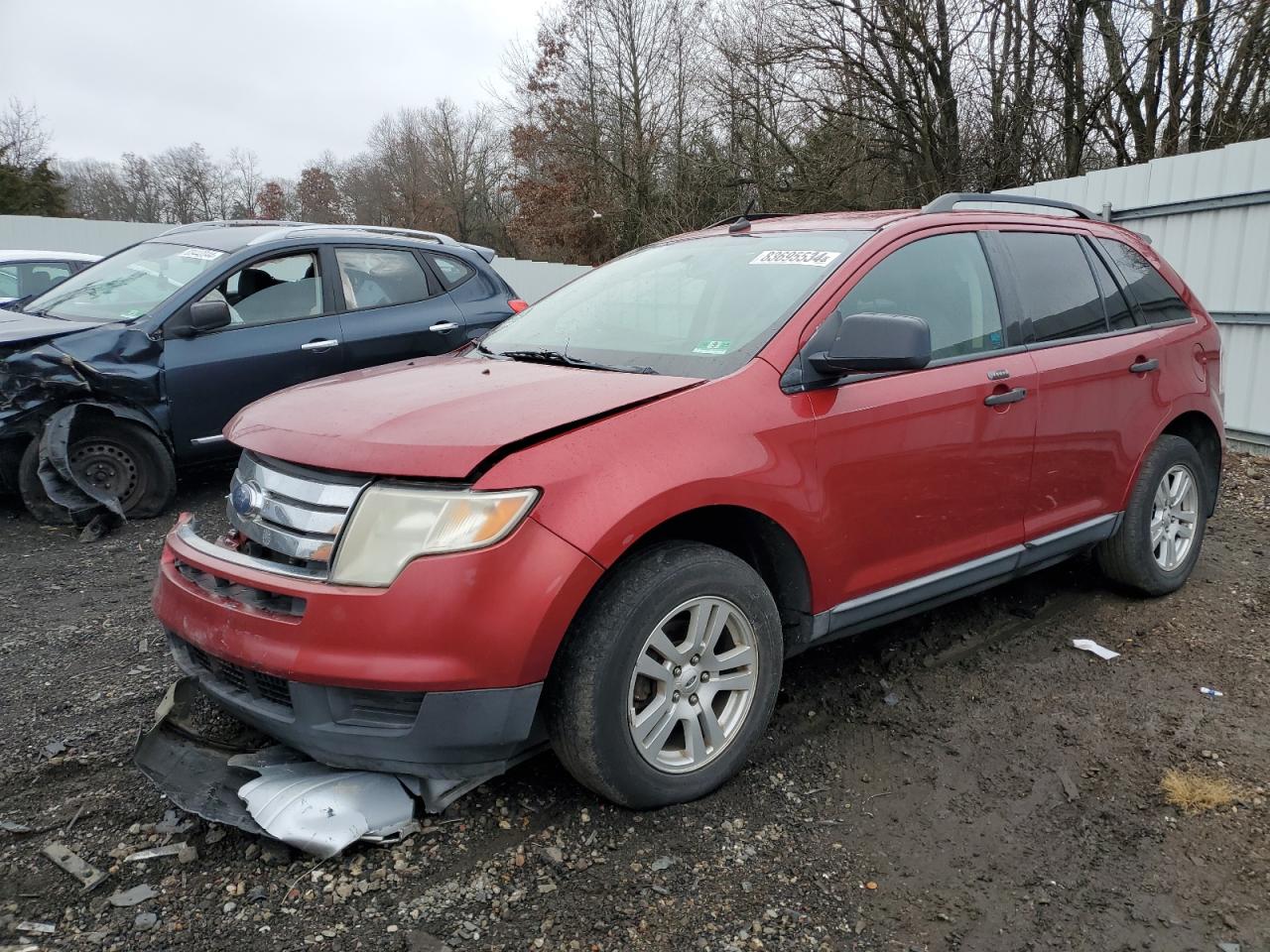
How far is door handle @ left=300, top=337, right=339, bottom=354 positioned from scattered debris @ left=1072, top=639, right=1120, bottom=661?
4741 mm

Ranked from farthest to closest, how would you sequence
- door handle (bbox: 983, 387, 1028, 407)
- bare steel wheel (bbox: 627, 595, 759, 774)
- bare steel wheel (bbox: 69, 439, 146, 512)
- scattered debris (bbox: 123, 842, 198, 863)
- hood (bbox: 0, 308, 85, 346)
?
bare steel wheel (bbox: 69, 439, 146, 512)
hood (bbox: 0, 308, 85, 346)
door handle (bbox: 983, 387, 1028, 407)
bare steel wheel (bbox: 627, 595, 759, 774)
scattered debris (bbox: 123, 842, 198, 863)

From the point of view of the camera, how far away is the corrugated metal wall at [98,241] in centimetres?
2133

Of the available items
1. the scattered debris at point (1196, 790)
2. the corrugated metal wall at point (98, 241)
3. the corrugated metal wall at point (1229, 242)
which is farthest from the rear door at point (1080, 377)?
the corrugated metal wall at point (98, 241)

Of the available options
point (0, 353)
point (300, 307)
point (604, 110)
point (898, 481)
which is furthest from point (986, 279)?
point (604, 110)

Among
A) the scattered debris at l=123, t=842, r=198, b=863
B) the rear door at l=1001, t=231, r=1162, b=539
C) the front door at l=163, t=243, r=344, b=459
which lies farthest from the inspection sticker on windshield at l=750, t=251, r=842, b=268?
the front door at l=163, t=243, r=344, b=459

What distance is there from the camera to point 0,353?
5.25 metres

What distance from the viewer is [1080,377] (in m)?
3.69

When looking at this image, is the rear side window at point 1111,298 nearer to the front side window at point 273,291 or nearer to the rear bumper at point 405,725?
the rear bumper at point 405,725

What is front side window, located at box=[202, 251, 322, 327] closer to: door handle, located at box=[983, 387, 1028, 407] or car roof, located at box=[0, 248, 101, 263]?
door handle, located at box=[983, 387, 1028, 407]

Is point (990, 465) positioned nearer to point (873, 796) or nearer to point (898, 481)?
point (898, 481)

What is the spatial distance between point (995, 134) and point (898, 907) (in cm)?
1555

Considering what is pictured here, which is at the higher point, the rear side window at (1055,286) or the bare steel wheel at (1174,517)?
the rear side window at (1055,286)

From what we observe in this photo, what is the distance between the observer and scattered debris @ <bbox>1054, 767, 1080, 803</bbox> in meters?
2.79

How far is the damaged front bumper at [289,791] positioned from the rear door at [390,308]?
150 inches
